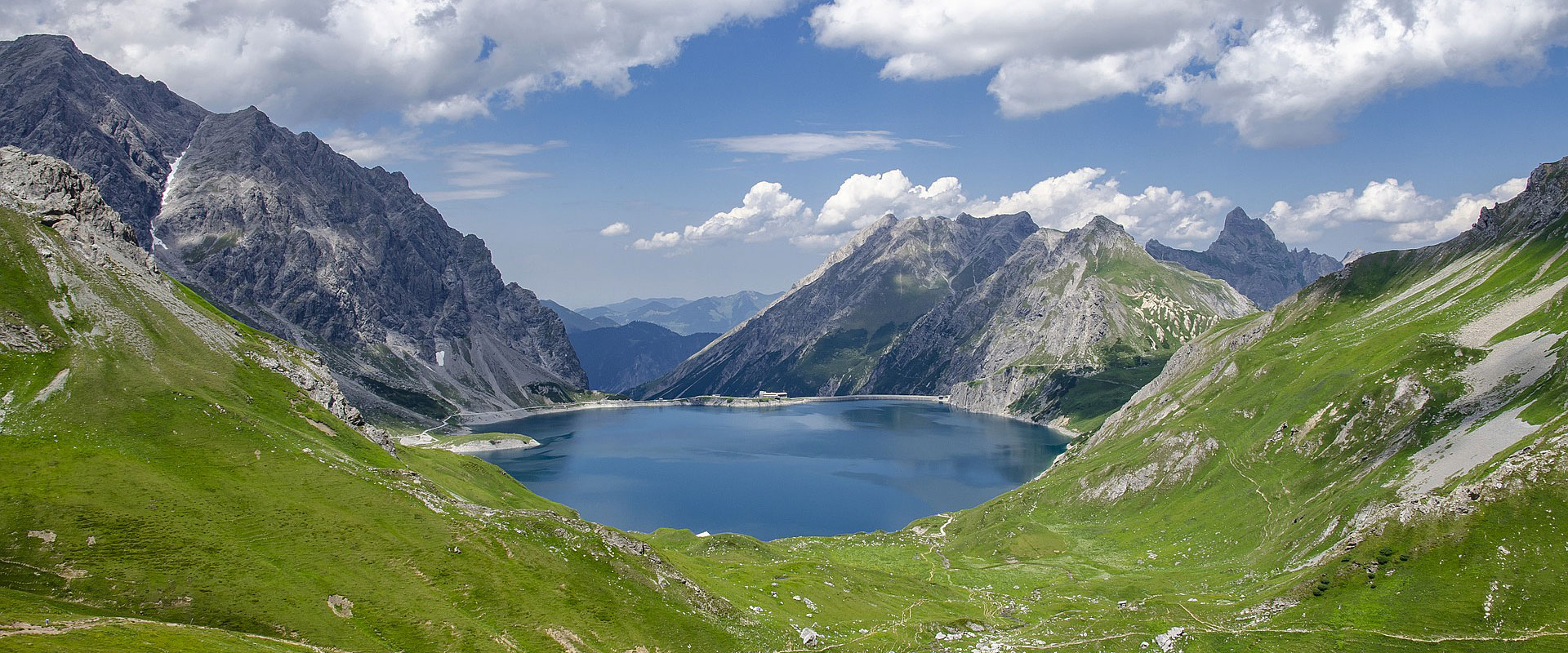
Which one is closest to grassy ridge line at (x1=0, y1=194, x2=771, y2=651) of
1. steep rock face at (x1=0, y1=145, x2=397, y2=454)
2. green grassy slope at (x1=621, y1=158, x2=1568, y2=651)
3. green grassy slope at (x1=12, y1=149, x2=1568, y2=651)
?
green grassy slope at (x1=12, y1=149, x2=1568, y2=651)

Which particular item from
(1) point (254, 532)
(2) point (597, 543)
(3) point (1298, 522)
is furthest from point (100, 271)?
(3) point (1298, 522)

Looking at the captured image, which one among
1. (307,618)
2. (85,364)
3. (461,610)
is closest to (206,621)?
(307,618)

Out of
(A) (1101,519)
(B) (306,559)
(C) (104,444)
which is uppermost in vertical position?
(C) (104,444)

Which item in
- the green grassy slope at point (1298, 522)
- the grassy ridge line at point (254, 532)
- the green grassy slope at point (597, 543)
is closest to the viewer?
the grassy ridge line at point (254, 532)

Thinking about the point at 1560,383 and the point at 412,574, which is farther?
the point at 1560,383

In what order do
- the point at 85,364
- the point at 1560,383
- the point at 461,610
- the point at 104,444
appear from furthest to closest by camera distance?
the point at 1560,383 → the point at 85,364 → the point at 104,444 → the point at 461,610

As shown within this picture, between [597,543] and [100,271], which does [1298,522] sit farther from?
[100,271]

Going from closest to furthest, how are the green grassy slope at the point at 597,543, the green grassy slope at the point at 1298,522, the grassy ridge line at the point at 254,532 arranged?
the grassy ridge line at the point at 254,532
the green grassy slope at the point at 597,543
the green grassy slope at the point at 1298,522

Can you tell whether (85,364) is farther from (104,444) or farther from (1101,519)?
(1101,519)

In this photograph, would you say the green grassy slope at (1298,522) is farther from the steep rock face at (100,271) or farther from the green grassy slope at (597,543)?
the steep rock face at (100,271)

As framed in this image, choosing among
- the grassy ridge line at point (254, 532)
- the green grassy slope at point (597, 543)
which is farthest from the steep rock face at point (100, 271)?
the grassy ridge line at point (254, 532)

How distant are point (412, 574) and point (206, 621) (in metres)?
12.8

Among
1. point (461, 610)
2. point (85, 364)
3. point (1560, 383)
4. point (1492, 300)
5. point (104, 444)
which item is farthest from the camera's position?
point (1492, 300)

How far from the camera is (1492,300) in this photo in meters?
145
